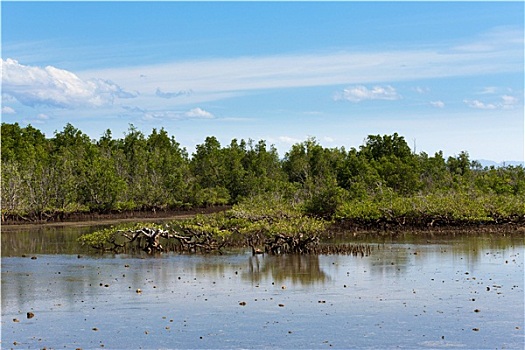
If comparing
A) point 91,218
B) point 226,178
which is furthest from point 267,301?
point 226,178

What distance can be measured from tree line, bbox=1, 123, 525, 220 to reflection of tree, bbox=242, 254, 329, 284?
13.1 meters

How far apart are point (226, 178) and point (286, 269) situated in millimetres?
53661

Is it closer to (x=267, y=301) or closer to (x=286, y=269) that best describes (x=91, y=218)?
(x=286, y=269)

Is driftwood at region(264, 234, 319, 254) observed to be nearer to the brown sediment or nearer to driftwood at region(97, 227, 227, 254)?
driftwood at region(97, 227, 227, 254)

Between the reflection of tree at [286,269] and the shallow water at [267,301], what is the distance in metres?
0.04

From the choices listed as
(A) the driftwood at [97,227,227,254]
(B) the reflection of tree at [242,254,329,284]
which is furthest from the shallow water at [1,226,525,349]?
(A) the driftwood at [97,227,227,254]

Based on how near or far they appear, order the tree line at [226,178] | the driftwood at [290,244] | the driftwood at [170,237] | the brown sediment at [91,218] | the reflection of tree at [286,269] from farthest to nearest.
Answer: the brown sediment at [91,218] < the tree line at [226,178] < the driftwood at [170,237] < the driftwood at [290,244] < the reflection of tree at [286,269]

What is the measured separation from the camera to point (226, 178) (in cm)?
7800

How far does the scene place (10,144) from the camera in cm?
7431

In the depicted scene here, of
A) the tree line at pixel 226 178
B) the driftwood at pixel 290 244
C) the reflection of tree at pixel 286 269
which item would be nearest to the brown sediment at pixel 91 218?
the tree line at pixel 226 178

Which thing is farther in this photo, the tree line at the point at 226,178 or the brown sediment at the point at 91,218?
the brown sediment at the point at 91,218

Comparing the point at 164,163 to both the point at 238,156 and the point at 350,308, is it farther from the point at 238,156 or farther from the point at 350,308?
the point at 350,308

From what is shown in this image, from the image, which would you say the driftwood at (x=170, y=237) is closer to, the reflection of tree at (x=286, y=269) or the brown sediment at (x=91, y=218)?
the reflection of tree at (x=286, y=269)

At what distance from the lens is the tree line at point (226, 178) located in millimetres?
43625
